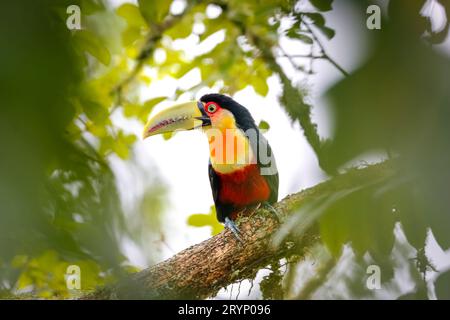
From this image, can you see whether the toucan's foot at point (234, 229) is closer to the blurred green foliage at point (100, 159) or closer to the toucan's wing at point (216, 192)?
the toucan's wing at point (216, 192)

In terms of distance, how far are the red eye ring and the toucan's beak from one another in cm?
4

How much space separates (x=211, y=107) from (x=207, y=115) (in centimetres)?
8

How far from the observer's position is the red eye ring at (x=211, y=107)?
10.0 feet

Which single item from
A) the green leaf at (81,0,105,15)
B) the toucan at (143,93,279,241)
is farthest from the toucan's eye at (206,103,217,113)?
the green leaf at (81,0,105,15)

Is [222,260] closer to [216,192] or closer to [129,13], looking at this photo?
[216,192]

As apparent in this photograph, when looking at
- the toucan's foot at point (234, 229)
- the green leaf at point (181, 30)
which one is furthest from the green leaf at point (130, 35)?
the toucan's foot at point (234, 229)

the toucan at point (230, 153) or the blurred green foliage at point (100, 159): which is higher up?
the toucan at point (230, 153)

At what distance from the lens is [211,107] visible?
307 cm

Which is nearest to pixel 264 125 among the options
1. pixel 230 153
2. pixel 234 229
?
pixel 234 229

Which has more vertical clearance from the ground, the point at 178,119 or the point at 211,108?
the point at 211,108
